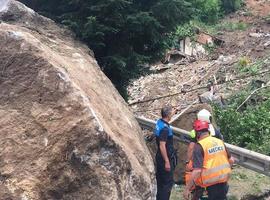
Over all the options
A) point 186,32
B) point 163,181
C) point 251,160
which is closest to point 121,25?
point 163,181

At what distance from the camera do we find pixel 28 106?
186 inches

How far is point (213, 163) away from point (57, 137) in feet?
5.83

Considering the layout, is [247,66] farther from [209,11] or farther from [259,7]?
[259,7]

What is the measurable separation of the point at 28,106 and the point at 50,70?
42 centimetres

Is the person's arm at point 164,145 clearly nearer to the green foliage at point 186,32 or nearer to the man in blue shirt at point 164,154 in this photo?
the man in blue shirt at point 164,154

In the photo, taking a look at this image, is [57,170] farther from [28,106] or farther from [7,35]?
[7,35]

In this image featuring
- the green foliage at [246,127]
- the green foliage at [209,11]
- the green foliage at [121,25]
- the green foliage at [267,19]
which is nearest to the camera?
the green foliage at [121,25]

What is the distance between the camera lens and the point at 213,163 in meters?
5.30

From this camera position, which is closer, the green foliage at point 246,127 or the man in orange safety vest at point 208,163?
the man in orange safety vest at point 208,163

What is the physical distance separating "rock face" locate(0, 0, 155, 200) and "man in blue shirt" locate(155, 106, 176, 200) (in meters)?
0.79

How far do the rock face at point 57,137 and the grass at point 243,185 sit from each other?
2128mm

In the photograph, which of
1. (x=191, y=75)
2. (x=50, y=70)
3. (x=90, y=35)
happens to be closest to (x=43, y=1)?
(x=90, y=35)

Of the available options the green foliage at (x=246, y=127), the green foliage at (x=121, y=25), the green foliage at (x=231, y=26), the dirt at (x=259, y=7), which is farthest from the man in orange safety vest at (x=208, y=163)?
the dirt at (x=259, y=7)

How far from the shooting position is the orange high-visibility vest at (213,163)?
5.26m
